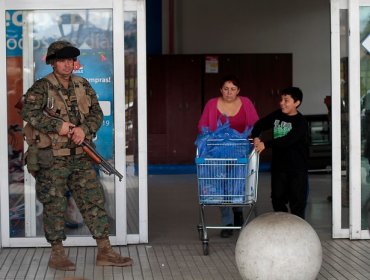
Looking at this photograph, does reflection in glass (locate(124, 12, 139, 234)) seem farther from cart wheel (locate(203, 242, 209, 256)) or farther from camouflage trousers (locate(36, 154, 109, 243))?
camouflage trousers (locate(36, 154, 109, 243))

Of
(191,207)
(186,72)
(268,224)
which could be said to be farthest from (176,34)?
(268,224)

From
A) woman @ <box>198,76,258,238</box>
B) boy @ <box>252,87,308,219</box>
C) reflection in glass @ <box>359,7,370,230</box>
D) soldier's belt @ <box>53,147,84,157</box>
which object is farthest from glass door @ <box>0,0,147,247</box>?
reflection in glass @ <box>359,7,370,230</box>

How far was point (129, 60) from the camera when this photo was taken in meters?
7.98

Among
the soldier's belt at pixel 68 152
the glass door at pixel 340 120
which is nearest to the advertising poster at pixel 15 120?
the soldier's belt at pixel 68 152

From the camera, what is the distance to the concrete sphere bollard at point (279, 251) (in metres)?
5.84

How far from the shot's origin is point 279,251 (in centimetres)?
584

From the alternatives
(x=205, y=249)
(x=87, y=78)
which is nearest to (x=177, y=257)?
(x=205, y=249)

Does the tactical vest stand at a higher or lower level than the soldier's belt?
higher

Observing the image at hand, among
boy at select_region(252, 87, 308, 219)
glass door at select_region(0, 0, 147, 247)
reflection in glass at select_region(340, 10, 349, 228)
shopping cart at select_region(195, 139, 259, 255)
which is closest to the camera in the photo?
shopping cart at select_region(195, 139, 259, 255)

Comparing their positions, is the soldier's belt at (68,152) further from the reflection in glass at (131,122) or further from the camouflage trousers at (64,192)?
the reflection in glass at (131,122)

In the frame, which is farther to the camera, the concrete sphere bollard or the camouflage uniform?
the camouflage uniform

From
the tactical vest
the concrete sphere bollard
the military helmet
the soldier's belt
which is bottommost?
the concrete sphere bollard

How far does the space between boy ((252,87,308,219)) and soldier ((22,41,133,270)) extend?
170 centimetres

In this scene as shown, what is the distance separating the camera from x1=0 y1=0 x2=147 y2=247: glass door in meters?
7.89
